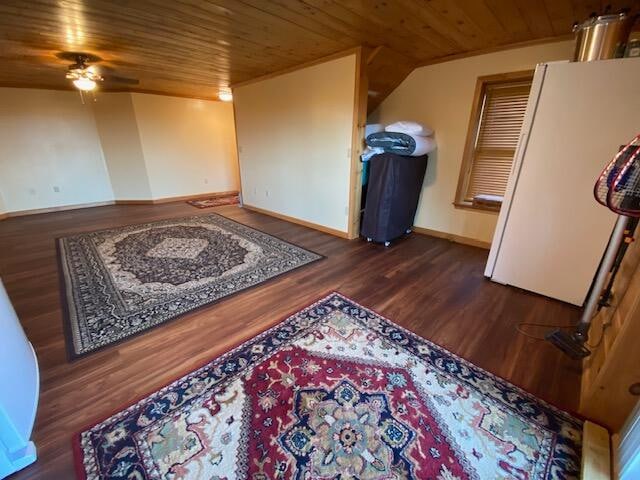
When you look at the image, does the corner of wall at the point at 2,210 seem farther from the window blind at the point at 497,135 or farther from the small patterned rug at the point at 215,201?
the window blind at the point at 497,135

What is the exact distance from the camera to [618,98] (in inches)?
69.9

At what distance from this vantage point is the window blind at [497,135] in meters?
2.99

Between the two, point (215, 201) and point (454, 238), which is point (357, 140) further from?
point (215, 201)

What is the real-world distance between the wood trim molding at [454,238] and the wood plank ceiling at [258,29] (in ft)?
7.08

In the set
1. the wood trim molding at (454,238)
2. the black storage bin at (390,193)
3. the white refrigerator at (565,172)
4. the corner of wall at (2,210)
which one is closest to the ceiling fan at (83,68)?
the corner of wall at (2,210)

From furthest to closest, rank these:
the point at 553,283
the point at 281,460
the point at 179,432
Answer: the point at 553,283, the point at 179,432, the point at 281,460

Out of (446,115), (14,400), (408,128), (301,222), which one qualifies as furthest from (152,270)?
(446,115)

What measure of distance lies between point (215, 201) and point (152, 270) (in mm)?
3420

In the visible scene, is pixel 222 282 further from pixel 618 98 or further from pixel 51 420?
pixel 618 98

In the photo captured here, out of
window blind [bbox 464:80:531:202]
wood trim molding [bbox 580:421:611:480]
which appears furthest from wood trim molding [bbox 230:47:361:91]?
wood trim molding [bbox 580:421:611:480]

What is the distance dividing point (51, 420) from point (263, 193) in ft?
13.0

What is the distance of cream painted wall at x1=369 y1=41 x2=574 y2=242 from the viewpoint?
3068mm

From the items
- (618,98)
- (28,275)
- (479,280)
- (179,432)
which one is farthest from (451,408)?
(28,275)

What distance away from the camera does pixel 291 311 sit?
2096 mm
